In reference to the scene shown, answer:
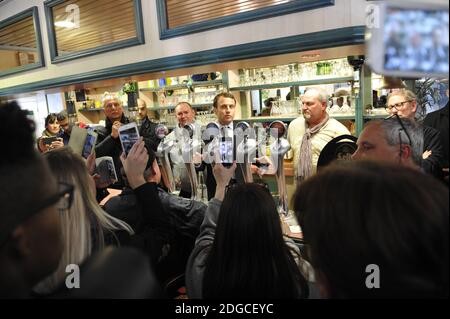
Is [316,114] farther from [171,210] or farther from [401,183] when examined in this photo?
[401,183]

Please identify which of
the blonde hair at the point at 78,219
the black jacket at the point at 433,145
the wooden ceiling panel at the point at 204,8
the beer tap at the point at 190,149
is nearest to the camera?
the blonde hair at the point at 78,219

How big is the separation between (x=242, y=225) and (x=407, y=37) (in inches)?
27.5

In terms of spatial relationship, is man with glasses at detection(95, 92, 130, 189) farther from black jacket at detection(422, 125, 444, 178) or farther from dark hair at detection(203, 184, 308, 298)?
black jacket at detection(422, 125, 444, 178)

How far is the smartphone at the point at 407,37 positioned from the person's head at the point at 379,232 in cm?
19

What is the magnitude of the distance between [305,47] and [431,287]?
1.07m

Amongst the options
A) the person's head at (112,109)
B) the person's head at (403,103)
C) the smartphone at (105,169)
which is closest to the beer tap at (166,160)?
the smartphone at (105,169)

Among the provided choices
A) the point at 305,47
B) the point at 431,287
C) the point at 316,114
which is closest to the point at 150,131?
the point at 316,114

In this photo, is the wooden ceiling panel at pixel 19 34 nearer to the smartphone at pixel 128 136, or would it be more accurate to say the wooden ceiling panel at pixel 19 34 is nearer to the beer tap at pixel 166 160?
the beer tap at pixel 166 160

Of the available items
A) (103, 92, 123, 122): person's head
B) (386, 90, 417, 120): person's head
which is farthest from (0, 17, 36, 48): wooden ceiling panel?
(386, 90, 417, 120): person's head

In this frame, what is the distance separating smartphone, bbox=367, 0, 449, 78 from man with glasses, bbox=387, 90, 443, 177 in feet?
3.76

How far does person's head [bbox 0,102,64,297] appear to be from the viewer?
1.64 ft

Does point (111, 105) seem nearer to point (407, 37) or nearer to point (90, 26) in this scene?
point (90, 26)

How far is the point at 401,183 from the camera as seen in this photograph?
57 centimetres

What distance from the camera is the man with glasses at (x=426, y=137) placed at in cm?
194
